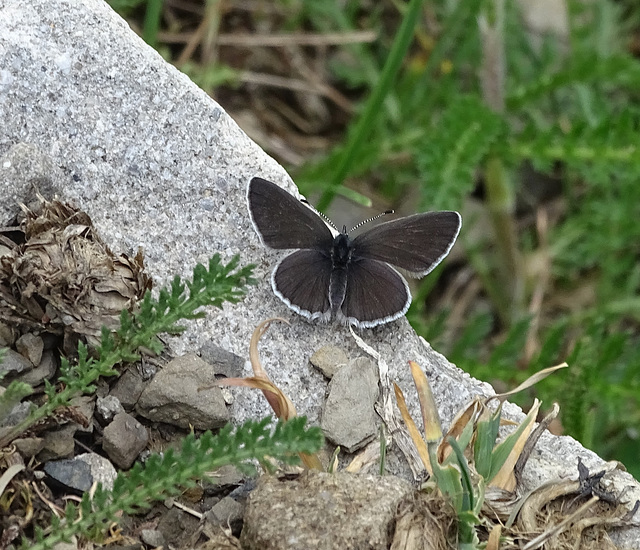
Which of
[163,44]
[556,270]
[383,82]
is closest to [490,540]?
[383,82]

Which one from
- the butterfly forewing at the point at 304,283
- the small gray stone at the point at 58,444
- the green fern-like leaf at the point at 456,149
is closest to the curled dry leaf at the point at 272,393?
the butterfly forewing at the point at 304,283

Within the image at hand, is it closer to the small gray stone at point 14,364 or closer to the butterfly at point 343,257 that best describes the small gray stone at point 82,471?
the small gray stone at point 14,364

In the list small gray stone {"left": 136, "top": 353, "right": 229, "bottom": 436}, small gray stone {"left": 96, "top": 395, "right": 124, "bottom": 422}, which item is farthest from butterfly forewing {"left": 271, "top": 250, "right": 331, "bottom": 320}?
small gray stone {"left": 96, "top": 395, "right": 124, "bottom": 422}

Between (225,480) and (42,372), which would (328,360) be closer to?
(225,480)

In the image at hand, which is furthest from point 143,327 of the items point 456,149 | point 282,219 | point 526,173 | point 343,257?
point 526,173

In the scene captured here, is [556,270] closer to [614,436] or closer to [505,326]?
[505,326]

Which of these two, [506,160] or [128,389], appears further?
[506,160]
